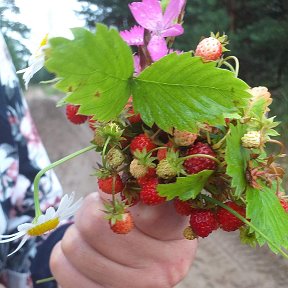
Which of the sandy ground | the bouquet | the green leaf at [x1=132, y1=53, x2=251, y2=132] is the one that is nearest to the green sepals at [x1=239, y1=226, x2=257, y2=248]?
the bouquet

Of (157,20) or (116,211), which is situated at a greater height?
(157,20)

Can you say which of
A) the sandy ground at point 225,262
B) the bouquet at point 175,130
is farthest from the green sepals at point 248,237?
the sandy ground at point 225,262

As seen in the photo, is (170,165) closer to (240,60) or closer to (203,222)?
(203,222)

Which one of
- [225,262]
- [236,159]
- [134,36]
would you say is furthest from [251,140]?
[225,262]

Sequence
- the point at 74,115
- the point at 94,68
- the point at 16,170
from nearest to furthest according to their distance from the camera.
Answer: the point at 94,68, the point at 74,115, the point at 16,170

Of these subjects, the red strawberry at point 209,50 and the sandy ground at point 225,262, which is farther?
the sandy ground at point 225,262

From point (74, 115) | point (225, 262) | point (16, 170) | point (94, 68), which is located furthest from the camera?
point (225, 262)

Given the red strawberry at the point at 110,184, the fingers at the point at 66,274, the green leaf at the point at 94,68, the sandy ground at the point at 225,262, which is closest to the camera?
the green leaf at the point at 94,68

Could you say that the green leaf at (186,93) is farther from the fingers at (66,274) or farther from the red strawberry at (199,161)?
the fingers at (66,274)
